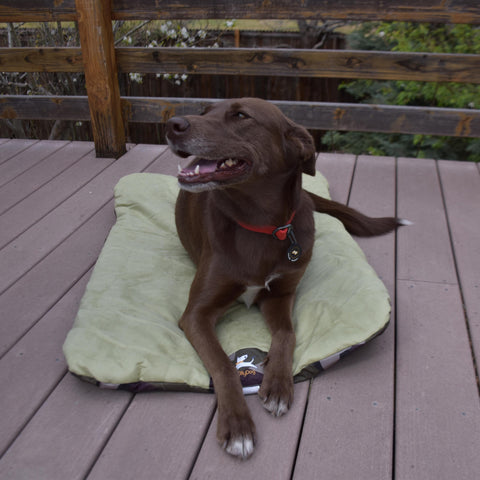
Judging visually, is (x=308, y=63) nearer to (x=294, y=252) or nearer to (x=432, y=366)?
(x=294, y=252)

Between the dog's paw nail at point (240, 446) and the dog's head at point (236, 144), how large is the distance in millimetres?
890

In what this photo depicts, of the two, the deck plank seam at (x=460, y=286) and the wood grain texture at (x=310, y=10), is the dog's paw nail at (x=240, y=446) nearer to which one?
the deck plank seam at (x=460, y=286)

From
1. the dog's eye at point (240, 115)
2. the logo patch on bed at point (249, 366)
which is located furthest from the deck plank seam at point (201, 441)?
the dog's eye at point (240, 115)

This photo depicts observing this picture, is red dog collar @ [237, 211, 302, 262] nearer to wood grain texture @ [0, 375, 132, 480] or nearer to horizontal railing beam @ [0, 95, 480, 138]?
wood grain texture @ [0, 375, 132, 480]

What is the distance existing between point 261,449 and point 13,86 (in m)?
6.51

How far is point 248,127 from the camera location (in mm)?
Answer: 2023

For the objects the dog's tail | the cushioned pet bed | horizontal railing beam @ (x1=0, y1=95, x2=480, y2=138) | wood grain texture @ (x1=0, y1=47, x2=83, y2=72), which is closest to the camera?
the cushioned pet bed

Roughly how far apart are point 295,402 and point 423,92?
4.56m

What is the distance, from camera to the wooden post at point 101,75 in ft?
12.1

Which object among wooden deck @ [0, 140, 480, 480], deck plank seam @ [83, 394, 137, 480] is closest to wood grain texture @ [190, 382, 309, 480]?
wooden deck @ [0, 140, 480, 480]

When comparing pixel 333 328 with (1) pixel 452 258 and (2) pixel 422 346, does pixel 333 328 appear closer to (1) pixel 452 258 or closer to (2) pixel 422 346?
(2) pixel 422 346

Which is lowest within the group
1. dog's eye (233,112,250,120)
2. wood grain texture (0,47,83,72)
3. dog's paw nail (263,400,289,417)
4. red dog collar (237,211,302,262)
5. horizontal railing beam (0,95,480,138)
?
dog's paw nail (263,400,289,417)

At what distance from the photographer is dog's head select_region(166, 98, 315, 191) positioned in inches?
74.9

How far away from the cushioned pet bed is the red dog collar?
0.86 ft
